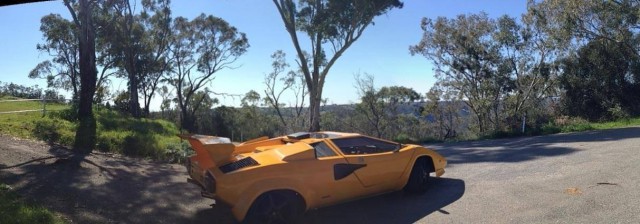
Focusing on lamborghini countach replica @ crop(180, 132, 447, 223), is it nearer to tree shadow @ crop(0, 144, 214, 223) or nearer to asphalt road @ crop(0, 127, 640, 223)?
asphalt road @ crop(0, 127, 640, 223)

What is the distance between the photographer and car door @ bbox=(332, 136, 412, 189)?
6.66 meters

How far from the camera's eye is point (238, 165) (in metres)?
5.97

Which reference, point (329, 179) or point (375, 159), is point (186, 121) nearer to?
point (375, 159)

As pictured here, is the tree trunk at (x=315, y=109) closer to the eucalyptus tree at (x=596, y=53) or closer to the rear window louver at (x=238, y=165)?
the eucalyptus tree at (x=596, y=53)

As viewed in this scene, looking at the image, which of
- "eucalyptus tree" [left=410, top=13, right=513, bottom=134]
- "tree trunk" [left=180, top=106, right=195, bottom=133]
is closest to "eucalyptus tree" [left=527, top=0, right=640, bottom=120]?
"eucalyptus tree" [left=410, top=13, right=513, bottom=134]

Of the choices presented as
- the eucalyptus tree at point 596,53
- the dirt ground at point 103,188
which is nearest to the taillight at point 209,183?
the dirt ground at point 103,188

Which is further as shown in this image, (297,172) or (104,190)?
(104,190)

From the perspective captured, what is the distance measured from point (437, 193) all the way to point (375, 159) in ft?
4.36

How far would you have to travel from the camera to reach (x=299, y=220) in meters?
6.21

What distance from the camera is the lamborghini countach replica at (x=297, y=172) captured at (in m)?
5.75

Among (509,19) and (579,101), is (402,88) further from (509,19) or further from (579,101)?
(579,101)

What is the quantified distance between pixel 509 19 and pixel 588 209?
27.9m

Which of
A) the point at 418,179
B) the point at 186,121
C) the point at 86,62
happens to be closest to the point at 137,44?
the point at 186,121

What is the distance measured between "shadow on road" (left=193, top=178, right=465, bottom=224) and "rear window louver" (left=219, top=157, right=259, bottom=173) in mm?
963
